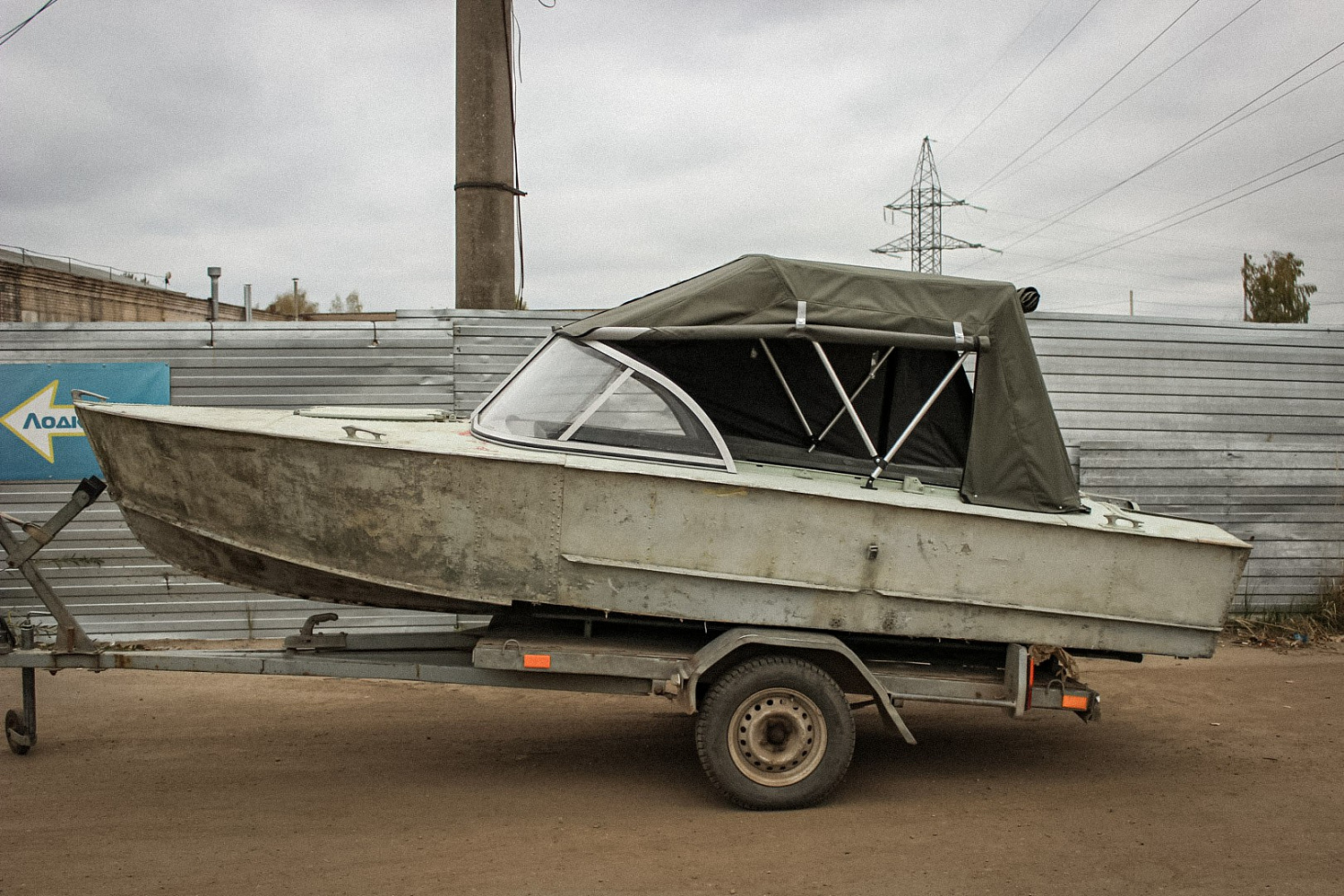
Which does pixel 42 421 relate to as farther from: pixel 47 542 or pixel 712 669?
pixel 712 669

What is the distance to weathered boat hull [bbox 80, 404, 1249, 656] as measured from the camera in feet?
15.1

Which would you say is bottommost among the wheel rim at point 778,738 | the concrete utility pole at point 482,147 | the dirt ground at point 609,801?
the dirt ground at point 609,801

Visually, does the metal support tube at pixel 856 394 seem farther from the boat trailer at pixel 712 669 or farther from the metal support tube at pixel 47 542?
the metal support tube at pixel 47 542

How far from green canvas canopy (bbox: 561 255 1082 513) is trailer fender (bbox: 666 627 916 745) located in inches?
40.1

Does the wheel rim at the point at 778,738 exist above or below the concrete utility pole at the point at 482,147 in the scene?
below

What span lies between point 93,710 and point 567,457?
170 inches

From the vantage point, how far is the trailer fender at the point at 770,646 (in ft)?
15.7

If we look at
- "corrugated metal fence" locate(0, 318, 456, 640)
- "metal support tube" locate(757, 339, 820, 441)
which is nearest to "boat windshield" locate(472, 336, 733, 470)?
"metal support tube" locate(757, 339, 820, 441)

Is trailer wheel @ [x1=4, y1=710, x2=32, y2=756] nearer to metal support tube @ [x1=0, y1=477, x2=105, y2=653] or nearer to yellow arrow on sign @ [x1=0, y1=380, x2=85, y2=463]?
metal support tube @ [x1=0, y1=477, x2=105, y2=653]

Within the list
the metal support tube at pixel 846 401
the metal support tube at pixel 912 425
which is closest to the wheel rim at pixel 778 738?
the metal support tube at pixel 912 425

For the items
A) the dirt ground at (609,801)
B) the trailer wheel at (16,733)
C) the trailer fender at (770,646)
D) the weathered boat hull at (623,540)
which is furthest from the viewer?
the trailer wheel at (16,733)

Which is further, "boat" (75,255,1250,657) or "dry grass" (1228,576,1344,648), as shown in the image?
"dry grass" (1228,576,1344,648)

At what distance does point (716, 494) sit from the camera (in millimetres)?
4715

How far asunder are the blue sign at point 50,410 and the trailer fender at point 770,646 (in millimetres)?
5972
